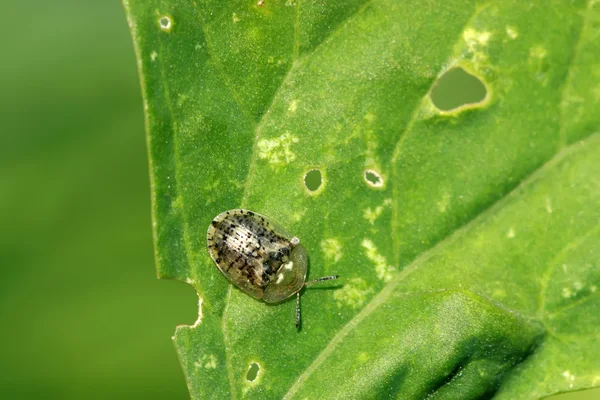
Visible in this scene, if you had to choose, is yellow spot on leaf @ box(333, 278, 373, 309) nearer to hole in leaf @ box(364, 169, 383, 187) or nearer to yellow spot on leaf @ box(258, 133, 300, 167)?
hole in leaf @ box(364, 169, 383, 187)

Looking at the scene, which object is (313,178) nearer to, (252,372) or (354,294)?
(354,294)

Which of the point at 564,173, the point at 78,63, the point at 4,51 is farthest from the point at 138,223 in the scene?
the point at 564,173

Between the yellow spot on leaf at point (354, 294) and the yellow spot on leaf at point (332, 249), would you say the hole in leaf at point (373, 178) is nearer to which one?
the yellow spot on leaf at point (332, 249)

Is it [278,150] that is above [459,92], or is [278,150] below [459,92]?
below

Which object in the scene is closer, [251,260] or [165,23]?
[165,23]

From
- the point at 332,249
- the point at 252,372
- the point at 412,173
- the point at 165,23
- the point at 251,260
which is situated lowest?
the point at 252,372

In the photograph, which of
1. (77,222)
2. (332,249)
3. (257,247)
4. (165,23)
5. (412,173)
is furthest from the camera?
(77,222)

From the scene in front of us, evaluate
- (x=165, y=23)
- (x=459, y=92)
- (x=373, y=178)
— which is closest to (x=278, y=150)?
(x=373, y=178)

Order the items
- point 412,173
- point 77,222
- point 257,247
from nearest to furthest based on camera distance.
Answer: point 412,173, point 257,247, point 77,222
